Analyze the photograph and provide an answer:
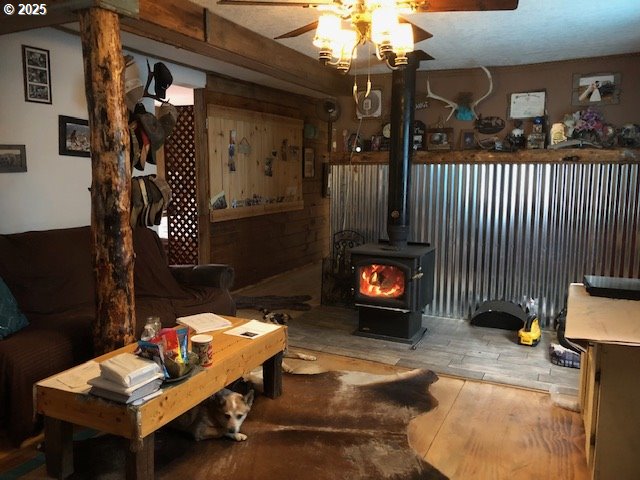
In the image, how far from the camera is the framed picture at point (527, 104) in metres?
4.54

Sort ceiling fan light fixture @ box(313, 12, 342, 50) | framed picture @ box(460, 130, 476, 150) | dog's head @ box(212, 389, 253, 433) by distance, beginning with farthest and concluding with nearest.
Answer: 1. framed picture @ box(460, 130, 476, 150)
2. dog's head @ box(212, 389, 253, 433)
3. ceiling fan light fixture @ box(313, 12, 342, 50)

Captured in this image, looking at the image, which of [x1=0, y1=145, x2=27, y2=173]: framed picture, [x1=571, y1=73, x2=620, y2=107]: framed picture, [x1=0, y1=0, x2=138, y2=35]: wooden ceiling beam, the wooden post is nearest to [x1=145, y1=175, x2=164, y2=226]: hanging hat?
the wooden post

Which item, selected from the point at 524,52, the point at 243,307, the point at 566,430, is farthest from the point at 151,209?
the point at 524,52

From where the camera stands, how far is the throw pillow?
2785mm

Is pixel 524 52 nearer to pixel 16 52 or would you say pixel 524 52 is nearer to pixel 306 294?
pixel 306 294

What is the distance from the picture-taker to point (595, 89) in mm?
4344

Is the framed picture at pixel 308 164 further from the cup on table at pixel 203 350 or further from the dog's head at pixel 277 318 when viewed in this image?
the cup on table at pixel 203 350

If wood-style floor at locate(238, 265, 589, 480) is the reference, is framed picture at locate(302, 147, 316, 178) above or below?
above

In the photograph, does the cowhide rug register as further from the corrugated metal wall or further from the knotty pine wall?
the knotty pine wall

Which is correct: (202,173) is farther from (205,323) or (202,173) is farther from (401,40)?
(401,40)

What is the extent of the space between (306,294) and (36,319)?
3051mm

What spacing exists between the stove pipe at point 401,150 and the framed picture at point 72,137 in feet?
7.79

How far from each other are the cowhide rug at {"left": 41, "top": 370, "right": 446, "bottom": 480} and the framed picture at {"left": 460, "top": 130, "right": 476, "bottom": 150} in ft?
8.10

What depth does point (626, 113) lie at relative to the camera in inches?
168
